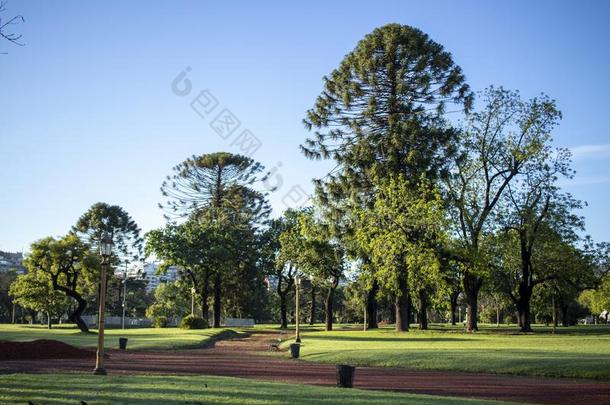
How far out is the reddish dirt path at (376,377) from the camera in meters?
14.8

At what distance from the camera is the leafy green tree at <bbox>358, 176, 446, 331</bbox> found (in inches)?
1606

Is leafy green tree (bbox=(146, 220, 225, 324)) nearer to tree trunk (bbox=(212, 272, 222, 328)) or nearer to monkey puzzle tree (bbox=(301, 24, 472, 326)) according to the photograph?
tree trunk (bbox=(212, 272, 222, 328))

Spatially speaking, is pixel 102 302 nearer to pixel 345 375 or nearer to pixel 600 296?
pixel 345 375

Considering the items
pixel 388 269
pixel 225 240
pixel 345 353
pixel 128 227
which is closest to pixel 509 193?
pixel 388 269

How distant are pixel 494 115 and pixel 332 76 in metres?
12.7

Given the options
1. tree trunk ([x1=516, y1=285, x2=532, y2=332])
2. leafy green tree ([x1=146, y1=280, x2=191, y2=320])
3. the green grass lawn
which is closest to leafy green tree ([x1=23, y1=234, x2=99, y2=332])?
leafy green tree ([x1=146, y1=280, x2=191, y2=320])

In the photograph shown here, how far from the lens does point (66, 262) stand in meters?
49.2

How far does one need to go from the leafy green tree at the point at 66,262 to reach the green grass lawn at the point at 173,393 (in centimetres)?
3609

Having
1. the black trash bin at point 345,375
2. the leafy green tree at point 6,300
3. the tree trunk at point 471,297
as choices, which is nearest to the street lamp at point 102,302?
the black trash bin at point 345,375

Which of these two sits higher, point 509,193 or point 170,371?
point 509,193

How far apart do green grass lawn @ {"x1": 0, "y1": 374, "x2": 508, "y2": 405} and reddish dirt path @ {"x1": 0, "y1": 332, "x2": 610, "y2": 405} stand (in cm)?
292

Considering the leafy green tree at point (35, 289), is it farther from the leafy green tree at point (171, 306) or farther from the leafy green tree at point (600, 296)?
the leafy green tree at point (600, 296)

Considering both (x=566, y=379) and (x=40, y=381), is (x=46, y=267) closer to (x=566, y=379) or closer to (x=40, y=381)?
(x=40, y=381)

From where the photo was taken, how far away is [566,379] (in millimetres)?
17969
